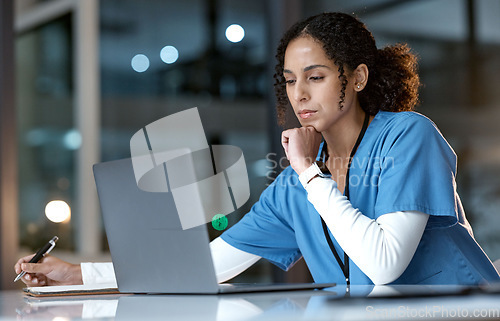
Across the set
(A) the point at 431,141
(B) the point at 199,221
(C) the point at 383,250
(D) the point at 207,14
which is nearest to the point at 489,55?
(D) the point at 207,14

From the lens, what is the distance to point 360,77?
1.57 meters

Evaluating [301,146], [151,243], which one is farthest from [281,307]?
[301,146]

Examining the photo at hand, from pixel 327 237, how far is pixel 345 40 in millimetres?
487

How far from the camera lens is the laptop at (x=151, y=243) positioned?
95cm

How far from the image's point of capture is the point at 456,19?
2932mm

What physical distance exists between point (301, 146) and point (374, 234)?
281 mm

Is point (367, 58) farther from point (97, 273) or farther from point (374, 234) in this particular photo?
point (97, 273)

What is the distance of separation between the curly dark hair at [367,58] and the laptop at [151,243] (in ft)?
2.16

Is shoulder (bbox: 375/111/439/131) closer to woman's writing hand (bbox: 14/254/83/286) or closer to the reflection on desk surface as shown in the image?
the reflection on desk surface

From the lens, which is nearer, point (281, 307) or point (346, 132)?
point (281, 307)

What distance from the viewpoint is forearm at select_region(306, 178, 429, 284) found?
1.19m

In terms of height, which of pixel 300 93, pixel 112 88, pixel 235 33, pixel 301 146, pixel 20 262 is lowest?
pixel 20 262

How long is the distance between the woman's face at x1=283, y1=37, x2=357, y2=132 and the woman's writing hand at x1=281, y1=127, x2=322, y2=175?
70 mm

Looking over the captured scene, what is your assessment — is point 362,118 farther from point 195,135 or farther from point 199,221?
point 199,221
